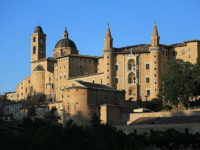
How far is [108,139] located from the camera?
58719mm

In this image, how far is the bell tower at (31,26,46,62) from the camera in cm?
12400

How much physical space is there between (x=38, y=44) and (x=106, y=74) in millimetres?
26755

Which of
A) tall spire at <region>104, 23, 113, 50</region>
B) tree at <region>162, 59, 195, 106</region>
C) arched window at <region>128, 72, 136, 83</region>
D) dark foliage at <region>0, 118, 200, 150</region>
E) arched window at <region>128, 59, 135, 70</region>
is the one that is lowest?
dark foliage at <region>0, 118, 200, 150</region>

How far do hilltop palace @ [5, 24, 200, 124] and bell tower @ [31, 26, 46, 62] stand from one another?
3.02m

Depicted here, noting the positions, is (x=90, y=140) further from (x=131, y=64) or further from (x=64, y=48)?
(x=64, y=48)

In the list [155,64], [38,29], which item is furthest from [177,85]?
[38,29]

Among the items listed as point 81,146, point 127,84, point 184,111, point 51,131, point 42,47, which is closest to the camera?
point 81,146

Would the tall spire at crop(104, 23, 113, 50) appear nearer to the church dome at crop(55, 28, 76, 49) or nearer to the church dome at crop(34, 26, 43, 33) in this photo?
the church dome at crop(55, 28, 76, 49)

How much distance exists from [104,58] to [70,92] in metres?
21.5

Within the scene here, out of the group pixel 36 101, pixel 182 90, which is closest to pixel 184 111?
pixel 182 90

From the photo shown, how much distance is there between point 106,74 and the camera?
4045 inches

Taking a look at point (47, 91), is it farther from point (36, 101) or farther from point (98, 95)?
point (98, 95)

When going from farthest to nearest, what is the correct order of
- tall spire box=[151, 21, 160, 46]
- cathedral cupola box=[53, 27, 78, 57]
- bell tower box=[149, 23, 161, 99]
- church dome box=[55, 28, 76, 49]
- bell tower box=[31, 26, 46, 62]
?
1. bell tower box=[31, 26, 46, 62]
2. church dome box=[55, 28, 76, 49]
3. cathedral cupola box=[53, 27, 78, 57]
4. tall spire box=[151, 21, 160, 46]
5. bell tower box=[149, 23, 161, 99]

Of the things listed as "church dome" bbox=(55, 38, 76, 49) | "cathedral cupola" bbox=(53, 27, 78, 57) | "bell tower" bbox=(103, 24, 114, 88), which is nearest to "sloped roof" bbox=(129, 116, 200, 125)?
"bell tower" bbox=(103, 24, 114, 88)
